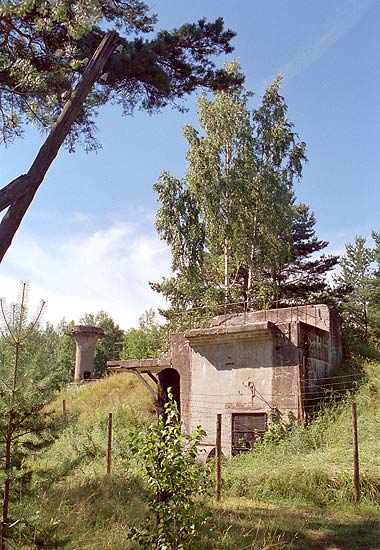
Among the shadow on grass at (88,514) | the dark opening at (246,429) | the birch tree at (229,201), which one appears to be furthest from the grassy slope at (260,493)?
the birch tree at (229,201)

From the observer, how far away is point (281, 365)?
1492 centimetres

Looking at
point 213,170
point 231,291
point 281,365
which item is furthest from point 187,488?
point 213,170

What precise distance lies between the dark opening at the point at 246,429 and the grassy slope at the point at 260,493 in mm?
1018

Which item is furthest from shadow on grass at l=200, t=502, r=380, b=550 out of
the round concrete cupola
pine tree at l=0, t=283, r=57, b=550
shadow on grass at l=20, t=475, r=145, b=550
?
the round concrete cupola

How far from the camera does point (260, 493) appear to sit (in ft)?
33.3

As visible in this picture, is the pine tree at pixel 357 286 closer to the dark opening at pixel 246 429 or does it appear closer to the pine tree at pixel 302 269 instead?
the pine tree at pixel 302 269

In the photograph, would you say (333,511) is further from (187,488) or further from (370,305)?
(370,305)

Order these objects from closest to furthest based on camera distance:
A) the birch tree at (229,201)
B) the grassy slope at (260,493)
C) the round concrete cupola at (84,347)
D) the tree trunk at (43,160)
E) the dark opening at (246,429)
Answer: the grassy slope at (260,493), the tree trunk at (43,160), the dark opening at (246,429), the birch tree at (229,201), the round concrete cupola at (84,347)

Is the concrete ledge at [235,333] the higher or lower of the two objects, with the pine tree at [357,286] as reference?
lower

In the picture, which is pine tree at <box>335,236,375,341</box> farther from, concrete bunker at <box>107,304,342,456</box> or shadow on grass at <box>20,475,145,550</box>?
shadow on grass at <box>20,475,145,550</box>

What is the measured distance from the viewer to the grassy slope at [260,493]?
5773 millimetres

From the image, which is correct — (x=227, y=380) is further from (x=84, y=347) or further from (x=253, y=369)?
(x=84, y=347)

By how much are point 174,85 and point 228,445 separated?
10.5 metres

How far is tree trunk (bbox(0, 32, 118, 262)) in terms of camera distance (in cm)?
624
